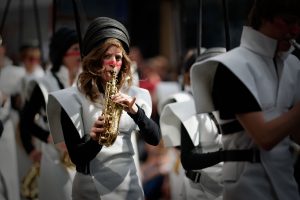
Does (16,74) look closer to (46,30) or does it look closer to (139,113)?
(46,30)

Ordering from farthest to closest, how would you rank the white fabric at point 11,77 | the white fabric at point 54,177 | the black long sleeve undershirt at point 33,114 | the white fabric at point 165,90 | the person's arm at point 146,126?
the white fabric at point 165,90
the white fabric at point 11,77
the black long sleeve undershirt at point 33,114
the white fabric at point 54,177
the person's arm at point 146,126

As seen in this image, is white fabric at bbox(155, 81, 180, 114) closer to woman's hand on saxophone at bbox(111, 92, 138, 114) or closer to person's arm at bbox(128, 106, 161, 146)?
person's arm at bbox(128, 106, 161, 146)

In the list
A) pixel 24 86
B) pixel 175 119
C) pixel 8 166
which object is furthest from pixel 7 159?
pixel 24 86

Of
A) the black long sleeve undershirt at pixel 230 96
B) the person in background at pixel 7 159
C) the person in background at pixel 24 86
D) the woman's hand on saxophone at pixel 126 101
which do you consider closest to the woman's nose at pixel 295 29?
Answer: the black long sleeve undershirt at pixel 230 96

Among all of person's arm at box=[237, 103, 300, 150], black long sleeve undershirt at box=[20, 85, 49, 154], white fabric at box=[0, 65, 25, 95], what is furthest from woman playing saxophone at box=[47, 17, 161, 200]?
white fabric at box=[0, 65, 25, 95]

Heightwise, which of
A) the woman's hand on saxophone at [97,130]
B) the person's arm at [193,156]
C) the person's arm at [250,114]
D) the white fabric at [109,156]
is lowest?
the person's arm at [193,156]

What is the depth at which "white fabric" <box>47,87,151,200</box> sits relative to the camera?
4.58 m

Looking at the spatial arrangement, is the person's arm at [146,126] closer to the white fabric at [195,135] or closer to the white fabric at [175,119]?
the white fabric at [195,135]

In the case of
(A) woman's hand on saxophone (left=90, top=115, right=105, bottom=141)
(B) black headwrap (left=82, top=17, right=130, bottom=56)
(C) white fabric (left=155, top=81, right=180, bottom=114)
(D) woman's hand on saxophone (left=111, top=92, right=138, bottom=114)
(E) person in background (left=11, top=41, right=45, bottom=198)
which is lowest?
(C) white fabric (left=155, top=81, right=180, bottom=114)

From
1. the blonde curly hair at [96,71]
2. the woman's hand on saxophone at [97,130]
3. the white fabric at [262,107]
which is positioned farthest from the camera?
the blonde curly hair at [96,71]

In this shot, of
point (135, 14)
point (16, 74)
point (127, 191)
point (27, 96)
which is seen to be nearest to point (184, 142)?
point (127, 191)

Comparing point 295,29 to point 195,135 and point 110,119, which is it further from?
point 195,135

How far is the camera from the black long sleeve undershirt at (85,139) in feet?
14.5

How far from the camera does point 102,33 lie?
15.3 ft
